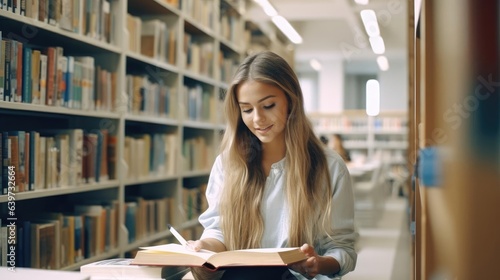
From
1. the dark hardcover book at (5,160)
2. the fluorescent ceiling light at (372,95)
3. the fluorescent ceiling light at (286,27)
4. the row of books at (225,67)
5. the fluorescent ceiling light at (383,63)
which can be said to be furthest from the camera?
the fluorescent ceiling light at (372,95)

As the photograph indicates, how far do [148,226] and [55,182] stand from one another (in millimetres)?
A: 1194

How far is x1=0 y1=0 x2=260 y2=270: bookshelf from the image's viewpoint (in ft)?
7.73

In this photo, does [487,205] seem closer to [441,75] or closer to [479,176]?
[479,176]

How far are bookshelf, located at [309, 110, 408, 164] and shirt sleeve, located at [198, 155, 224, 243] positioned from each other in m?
10.8

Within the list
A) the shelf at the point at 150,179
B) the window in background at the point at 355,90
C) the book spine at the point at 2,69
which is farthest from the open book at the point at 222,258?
the window in background at the point at 355,90

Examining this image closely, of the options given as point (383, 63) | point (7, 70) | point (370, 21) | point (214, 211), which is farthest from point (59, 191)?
point (383, 63)

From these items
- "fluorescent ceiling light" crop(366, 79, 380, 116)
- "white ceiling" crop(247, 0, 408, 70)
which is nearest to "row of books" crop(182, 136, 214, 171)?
"white ceiling" crop(247, 0, 408, 70)

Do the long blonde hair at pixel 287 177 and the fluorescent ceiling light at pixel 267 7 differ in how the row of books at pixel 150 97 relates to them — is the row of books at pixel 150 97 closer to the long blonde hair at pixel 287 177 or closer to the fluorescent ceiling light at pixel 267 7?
the long blonde hair at pixel 287 177

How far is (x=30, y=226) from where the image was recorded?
91.8 inches

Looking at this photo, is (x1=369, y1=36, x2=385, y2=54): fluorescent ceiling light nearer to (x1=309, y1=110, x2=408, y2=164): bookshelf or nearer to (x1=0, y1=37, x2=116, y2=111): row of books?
(x1=309, y1=110, x2=408, y2=164): bookshelf

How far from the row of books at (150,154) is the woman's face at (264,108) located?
1.66m

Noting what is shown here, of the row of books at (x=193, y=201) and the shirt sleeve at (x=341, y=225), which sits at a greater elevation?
the shirt sleeve at (x=341, y=225)

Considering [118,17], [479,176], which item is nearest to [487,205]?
[479,176]

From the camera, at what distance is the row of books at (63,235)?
2.29 m
